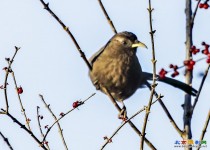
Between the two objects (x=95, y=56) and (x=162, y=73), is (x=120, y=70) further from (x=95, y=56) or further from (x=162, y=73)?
(x=162, y=73)

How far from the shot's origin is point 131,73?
5293mm

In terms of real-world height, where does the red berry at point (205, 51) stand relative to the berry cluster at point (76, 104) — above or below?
below

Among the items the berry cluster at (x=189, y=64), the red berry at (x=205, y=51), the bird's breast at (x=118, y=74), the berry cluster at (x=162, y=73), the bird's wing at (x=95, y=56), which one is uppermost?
the bird's wing at (x=95, y=56)

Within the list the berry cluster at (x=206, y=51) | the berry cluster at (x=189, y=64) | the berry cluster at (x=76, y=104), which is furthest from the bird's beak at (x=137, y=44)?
the berry cluster at (x=189, y=64)

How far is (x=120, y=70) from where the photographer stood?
524cm

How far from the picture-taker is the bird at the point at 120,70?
517 centimetres

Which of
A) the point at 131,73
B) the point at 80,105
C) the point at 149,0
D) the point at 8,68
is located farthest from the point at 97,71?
the point at 149,0

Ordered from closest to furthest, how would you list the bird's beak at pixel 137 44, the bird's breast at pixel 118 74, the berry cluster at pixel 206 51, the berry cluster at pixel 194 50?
1. the berry cluster at pixel 206 51
2. the berry cluster at pixel 194 50
3. the bird's breast at pixel 118 74
4. the bird's beak at pixel 137 44

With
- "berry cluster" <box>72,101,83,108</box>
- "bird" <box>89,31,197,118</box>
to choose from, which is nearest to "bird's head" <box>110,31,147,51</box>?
"bird" <box>89,31,197,118</box>

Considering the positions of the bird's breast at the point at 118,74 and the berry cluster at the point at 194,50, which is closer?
the berry cluster at the point at 194,50

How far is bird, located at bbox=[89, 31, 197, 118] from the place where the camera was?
5.17 metres

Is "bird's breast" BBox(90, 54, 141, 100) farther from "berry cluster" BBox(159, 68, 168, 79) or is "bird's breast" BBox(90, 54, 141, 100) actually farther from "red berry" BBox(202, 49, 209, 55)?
"red berry" BBox(202, 49, 209, 55)

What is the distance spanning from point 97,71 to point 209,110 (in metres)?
2.32

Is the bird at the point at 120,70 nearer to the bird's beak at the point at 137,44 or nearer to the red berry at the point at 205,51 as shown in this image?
the bird's beak at the point at 137,44
